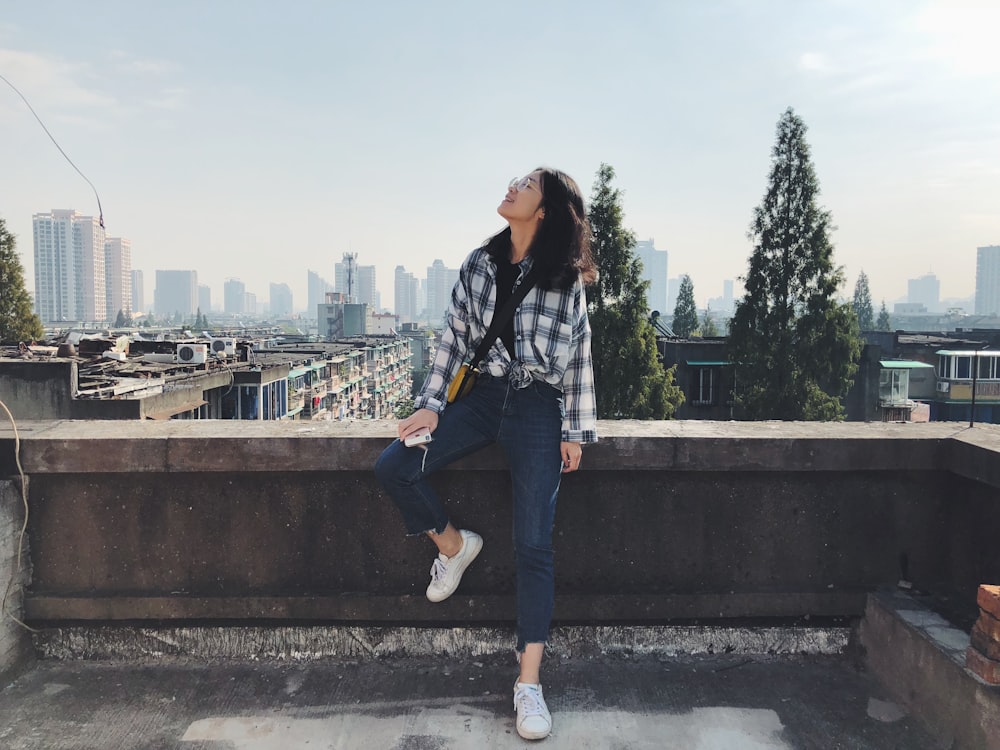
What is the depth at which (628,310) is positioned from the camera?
24609mm

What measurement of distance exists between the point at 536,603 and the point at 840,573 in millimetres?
1381

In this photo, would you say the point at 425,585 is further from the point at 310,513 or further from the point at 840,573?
the point at 840,573

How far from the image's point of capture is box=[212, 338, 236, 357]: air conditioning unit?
1469 inches

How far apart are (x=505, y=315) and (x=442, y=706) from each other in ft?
4.50

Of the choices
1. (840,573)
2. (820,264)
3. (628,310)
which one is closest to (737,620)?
(840,573)

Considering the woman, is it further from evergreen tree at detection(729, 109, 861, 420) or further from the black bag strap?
evergreen tree at detection(729, 109, 861, 420)

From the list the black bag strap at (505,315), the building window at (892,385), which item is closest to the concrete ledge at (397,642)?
the black bag strap at (505,315)

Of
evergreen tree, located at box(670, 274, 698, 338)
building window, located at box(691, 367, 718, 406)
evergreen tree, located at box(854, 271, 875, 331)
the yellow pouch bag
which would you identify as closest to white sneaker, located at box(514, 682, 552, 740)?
the yellow pouch bag

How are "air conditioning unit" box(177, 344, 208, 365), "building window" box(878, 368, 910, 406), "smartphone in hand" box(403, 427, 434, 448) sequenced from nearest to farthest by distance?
"smartphone in hand" box(403, 427, 434, 448) < "air conditioning unit" box(177, 344, 208, 365) < "building window" box(878, 368, 910, 406)

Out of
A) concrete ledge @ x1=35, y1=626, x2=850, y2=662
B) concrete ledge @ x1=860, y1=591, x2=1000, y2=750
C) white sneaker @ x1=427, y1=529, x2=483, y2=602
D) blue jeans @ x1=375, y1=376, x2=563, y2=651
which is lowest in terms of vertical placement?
concrete ledge @ x1=35, y1=626, x2=850, y2=662

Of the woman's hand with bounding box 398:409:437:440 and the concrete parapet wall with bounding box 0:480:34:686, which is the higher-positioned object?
the woman's hand with bounding box 398:409:437:440

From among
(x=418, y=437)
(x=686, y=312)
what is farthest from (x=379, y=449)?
(x=686, y=312)

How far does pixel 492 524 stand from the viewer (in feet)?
9.62

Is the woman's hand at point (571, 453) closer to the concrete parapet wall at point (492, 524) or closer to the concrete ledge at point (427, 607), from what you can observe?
the concrete parapet wall at point (492, 524)
